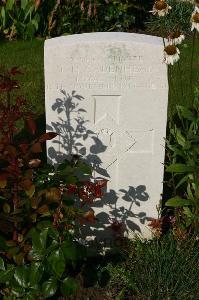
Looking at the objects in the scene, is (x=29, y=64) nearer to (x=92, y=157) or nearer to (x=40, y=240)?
(x=92, y=157)

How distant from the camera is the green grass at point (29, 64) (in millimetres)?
6051

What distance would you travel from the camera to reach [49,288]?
3080 millimetres

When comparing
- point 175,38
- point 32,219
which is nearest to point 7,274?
point 32,219

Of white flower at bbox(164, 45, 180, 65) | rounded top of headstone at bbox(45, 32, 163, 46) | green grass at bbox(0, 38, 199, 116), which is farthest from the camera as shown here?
green grass at bbox(0, 38, 199, 116)

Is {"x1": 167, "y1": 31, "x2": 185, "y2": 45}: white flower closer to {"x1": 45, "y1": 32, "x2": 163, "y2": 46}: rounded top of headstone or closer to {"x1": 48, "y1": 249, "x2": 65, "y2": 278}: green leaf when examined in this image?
{"x1": 45, "y1": 32, "x2": 163, "y2": 46}: rounded top of headstone

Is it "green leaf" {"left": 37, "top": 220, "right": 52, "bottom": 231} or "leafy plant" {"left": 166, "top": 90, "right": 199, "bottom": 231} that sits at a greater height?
"leafy plant" {"left": 166, "top": 90, "right": 199, "bottom": 231}

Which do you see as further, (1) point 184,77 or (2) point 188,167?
(1) point 184,77

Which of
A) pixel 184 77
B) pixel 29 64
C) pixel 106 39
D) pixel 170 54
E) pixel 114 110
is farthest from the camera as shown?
pixel 29 64

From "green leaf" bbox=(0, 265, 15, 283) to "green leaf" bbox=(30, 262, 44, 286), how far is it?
0.37 ft

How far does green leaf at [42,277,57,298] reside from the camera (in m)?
3.08

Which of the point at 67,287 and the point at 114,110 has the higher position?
the point at 114,110

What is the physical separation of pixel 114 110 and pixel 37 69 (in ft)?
11.4

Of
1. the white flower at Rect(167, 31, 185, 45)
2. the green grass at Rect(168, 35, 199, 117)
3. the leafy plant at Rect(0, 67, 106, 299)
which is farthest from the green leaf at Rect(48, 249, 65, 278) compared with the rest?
the green grass at Rect(168, 35, 199, 117)

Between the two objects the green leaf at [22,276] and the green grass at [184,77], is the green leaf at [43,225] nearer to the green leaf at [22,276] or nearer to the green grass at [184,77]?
the green leaf at [22,276]
